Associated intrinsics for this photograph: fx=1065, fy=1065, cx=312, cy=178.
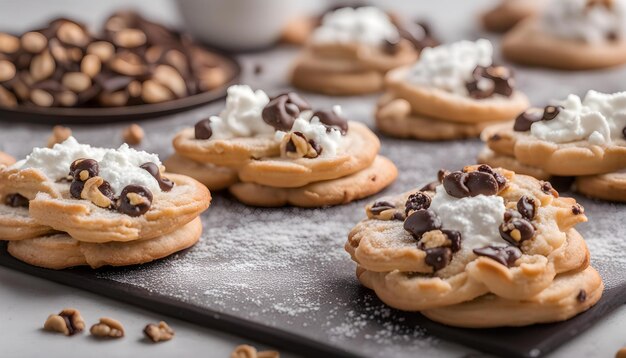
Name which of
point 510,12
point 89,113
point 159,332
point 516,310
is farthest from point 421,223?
point 510,12

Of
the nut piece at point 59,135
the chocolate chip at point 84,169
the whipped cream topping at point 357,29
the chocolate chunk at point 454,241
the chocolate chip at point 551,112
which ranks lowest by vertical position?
the nut piece at point 59,135

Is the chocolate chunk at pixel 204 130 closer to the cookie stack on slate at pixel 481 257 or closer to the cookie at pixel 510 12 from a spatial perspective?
the cookie stack on slate at pixel 481 257

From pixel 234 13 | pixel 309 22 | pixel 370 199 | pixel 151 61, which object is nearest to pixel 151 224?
pixel 370 199

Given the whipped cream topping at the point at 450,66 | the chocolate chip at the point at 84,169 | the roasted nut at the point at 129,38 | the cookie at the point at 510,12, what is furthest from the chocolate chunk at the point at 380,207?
the cookie at the point at 510,12

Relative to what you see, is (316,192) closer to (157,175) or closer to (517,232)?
(157,175)

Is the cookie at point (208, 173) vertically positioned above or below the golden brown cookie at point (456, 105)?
below
